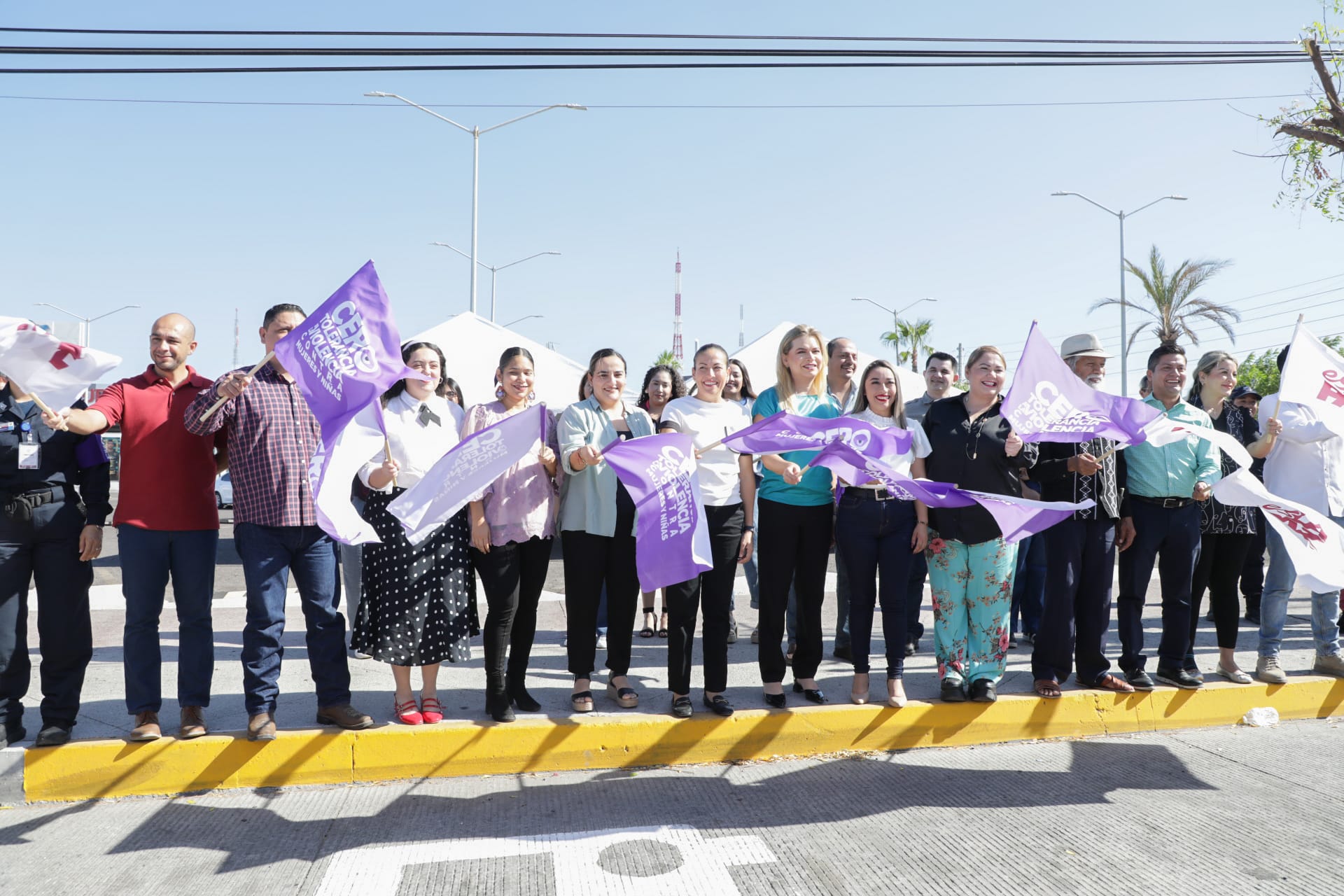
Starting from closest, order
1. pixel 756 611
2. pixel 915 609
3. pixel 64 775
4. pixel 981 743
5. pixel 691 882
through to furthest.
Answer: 1. pixel 691 882
2. pixel 64 775
3. pixel 981 743
4. pixel 915 609
5. pixel 756 611

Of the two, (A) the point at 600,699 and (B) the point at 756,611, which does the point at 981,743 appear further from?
(B) the point at 756,611

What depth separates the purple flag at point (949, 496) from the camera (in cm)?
476

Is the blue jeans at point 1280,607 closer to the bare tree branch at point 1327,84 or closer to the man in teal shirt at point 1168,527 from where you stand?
the man in teal shirt at point 1168,527

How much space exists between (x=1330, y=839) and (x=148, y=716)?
17.5 ft

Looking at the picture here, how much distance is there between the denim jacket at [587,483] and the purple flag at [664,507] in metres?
0.27

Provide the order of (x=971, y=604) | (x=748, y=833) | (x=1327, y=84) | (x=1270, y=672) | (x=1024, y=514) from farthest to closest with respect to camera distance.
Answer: (x=1327, y=84) < (x=1270, y=672) < (x=971, y=604) < (x=1024, y=514) < (x=748, y=833)

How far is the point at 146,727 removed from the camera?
14.6 feet

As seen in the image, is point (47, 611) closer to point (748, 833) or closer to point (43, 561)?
point (43, 561)

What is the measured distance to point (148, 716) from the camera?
4512 millimetres

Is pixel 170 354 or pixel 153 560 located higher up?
pixel 170 354

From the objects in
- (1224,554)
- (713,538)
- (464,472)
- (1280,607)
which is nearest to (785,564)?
(713,538)

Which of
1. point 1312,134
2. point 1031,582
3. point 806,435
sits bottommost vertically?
point 1031,582

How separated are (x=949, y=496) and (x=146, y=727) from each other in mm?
4225

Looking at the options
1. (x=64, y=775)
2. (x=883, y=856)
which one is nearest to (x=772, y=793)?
(x=883, y=856)
